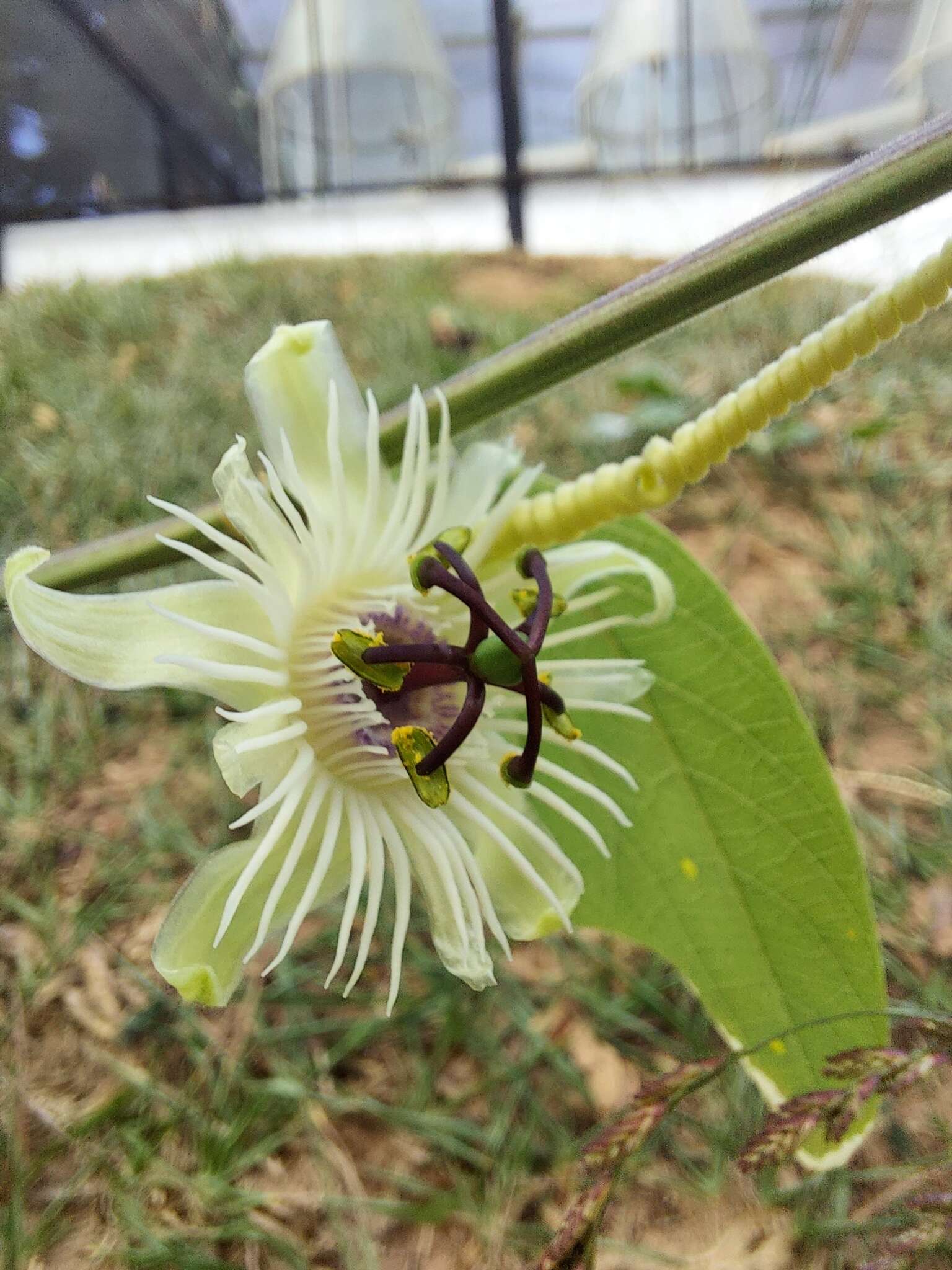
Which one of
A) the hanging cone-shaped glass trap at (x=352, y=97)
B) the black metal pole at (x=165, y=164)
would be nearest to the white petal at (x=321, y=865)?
the black metal pole at (x=165, y=164)

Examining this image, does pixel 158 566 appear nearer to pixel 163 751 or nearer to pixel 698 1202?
pixel 163 751

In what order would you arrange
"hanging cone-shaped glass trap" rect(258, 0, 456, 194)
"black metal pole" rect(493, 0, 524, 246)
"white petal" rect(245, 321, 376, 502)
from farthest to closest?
"black metal pole" rect(493, 0, 524, 246) → "hanging cone-shaped glass trap" rect(258, 0, 456, 194) → "white petal" rect(245, 321, 376, 502)

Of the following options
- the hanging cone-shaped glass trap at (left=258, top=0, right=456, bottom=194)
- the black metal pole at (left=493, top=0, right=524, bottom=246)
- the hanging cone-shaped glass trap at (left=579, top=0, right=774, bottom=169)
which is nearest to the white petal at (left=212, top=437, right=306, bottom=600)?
the hanging cone-shaped glass trap at (left=258, top=0, right=456, bottom=194)

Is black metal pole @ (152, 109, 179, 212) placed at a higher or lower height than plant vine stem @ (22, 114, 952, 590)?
higher

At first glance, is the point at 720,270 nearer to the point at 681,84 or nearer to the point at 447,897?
the point at 447,897

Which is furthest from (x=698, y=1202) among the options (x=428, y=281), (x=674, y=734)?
(x=428, y=281)

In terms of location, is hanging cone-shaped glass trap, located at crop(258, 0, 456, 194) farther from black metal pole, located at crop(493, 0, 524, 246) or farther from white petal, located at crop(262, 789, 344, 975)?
white petal, located at crop(262, 789, 344, 975)

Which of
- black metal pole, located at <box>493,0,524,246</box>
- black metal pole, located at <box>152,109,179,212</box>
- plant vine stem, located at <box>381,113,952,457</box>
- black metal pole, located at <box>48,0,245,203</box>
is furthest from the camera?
black metal pole, located at <box>493,0,524,246</box>
